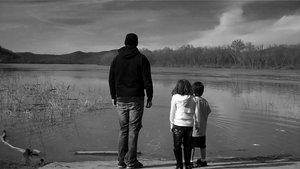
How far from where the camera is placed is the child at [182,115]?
20.5ft

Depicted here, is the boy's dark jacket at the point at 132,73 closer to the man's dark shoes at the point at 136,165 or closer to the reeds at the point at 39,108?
the man's dark shoes at the point at 136,165

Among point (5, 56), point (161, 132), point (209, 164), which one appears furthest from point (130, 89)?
point (5, 56)

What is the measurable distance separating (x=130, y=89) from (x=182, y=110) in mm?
882

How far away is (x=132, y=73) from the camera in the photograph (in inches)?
251

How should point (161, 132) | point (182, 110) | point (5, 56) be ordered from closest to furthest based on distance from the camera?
point (182, 110)
point (161, 132)
point (5, 56)

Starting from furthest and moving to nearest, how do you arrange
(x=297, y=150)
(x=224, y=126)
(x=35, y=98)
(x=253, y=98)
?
(x=253, y=98), (x=35, y=98), (x=224, y=126), (x=297, y=150)

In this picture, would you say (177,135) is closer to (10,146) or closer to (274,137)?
(10,146)

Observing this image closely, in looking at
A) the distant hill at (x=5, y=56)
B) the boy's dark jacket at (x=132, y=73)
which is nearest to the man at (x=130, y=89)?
the boy's dark jacket at (x=132, y=73)

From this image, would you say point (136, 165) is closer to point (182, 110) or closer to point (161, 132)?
point (182, 110)

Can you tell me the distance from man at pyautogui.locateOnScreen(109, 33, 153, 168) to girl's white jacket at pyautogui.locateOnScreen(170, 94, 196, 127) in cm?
39

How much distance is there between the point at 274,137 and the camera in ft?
37.7

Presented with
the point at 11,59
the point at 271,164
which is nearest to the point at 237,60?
the point at 11,59

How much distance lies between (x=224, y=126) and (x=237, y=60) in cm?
10692

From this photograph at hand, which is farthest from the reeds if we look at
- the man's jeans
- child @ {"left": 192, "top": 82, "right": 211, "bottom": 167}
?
child @ {"left": 192, "top": 82, "right": 211, "bottom": 167}
